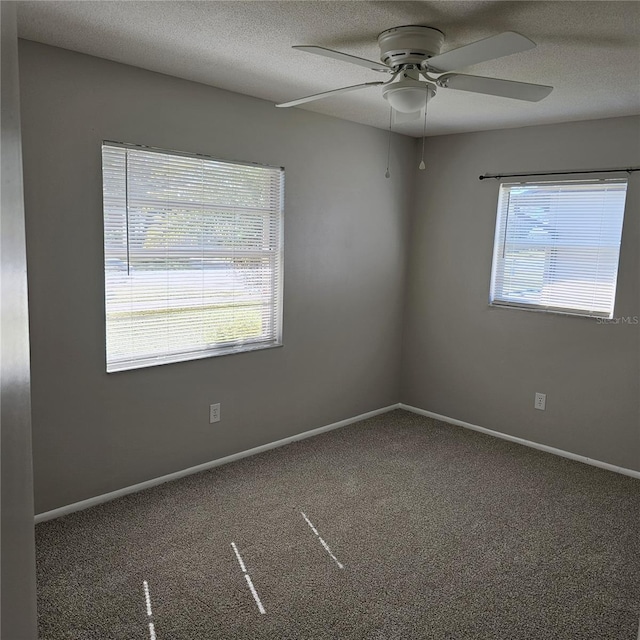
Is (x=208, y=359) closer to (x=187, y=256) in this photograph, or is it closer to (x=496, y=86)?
(x=187, y=256)

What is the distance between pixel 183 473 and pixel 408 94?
98.2 inches

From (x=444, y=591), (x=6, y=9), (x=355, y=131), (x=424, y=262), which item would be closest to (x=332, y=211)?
(x=355, y=131)

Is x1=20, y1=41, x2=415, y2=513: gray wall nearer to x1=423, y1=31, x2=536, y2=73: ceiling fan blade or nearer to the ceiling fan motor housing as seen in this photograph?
the ceiling fan motor housing

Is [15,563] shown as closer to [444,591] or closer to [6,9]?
[6,9]

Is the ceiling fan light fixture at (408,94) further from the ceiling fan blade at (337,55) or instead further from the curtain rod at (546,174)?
the curtain rod at (546,174)

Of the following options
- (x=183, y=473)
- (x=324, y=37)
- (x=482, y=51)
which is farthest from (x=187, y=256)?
(x=482, y=51)

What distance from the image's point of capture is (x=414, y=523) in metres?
2.96

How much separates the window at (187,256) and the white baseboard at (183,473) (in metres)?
0.71

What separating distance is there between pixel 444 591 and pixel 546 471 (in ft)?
5.30

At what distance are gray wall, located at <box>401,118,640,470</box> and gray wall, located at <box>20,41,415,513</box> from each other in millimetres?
260

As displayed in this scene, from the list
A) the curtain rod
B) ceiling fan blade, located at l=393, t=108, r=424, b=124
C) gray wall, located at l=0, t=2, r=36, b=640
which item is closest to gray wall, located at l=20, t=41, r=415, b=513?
the curtain rod

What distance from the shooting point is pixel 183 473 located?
3393 millimetres

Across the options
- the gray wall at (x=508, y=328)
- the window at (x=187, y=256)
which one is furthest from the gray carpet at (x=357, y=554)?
the window at (x=187, y=256)

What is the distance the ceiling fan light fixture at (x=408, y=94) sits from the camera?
219 centimetres
